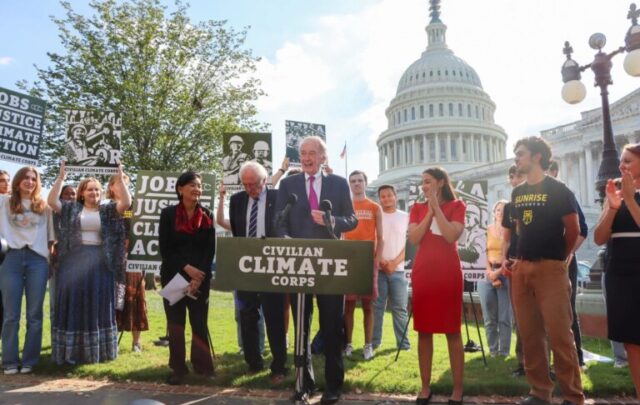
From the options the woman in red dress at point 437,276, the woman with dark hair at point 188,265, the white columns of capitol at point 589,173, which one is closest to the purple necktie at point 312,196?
the woman in red dress at point 437,276

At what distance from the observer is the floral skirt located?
5.94 m

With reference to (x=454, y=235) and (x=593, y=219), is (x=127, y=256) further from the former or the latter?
(x=593, y=219)

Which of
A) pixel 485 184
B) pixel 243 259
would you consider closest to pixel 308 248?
pixel 243 259

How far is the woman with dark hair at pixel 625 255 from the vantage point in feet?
13.4

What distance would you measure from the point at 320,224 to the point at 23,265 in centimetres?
369

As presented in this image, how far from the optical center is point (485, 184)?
28.3 ft

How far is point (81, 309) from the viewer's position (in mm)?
5988

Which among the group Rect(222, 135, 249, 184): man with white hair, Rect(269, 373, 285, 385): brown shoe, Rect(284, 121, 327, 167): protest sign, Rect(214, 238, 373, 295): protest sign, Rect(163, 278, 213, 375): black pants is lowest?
Rect(269, 373, 285, 385): brown shoe

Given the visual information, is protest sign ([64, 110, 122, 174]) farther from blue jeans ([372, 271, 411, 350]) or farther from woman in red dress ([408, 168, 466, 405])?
woman in red dress ([408, 168, 466, 405])

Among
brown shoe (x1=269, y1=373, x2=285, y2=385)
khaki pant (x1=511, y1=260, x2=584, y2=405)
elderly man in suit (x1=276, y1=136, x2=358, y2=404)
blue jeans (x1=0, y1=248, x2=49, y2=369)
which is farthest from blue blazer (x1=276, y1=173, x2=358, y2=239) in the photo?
blue jeans (x1=0, y1=248, x2=49, y2=369)

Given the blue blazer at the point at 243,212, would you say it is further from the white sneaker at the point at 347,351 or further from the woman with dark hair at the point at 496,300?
the woman with dark hair at the point at 496,300

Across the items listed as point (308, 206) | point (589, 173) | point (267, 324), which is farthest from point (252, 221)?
point (589, 173)

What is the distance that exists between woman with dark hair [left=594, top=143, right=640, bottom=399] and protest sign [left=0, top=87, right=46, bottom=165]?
295 inches

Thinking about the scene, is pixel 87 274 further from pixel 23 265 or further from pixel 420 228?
pixel 420 228
